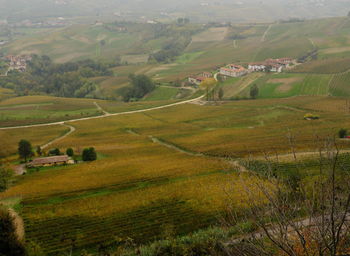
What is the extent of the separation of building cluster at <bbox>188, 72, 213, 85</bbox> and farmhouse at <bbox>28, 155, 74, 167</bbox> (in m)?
92.7

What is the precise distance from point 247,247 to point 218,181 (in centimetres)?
3016

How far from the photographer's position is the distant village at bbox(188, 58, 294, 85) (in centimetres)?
14725

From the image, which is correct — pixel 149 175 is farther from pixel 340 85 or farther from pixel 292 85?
pixel 340 85

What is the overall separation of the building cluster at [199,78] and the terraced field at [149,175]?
160ft

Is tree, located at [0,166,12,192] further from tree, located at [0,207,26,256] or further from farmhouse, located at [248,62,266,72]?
farmhouse, located at [248,62,266,72]

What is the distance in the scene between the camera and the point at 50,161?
5703 centimetres

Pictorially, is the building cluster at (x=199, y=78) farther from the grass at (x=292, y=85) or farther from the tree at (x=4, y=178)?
the tree at (x=4, y=178)

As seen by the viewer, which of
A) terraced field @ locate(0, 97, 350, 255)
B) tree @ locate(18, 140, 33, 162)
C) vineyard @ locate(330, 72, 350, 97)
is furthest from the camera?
vineyard @ locate(330, 72, 350, 97)

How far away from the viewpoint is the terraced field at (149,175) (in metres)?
33.2

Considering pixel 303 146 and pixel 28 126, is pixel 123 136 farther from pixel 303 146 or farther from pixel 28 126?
pixel 303 146

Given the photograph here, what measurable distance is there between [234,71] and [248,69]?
10.8 meters

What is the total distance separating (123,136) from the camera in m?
80.8

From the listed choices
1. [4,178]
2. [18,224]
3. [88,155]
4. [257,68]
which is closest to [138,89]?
[257,68]

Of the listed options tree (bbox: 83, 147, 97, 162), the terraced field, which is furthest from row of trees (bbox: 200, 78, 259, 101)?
tree (bbox: 83, 147, 97, 162)
